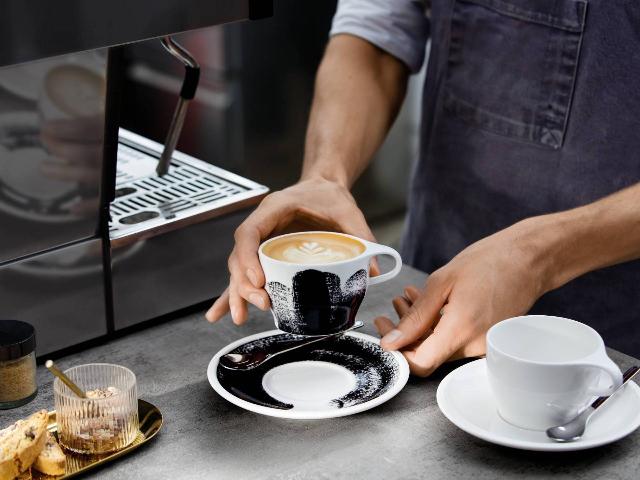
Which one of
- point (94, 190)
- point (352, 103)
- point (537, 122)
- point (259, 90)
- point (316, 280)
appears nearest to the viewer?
point (316, 280)

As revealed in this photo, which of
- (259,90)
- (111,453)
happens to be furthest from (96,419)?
(259,90)

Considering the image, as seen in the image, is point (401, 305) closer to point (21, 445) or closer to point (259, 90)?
point (21, 445)

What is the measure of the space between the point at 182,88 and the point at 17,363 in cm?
44

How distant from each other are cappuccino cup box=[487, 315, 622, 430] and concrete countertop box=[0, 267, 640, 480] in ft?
0.18

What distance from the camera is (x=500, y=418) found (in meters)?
1.12

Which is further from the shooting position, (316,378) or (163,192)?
(163,192)

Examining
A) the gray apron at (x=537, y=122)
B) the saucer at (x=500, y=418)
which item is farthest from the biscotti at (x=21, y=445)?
the gray apron at (x=537, y=122)

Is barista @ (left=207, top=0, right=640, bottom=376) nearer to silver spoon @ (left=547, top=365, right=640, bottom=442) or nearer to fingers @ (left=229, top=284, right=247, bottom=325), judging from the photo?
fingers @ (left=229, top=284, right=247, bottom=325)

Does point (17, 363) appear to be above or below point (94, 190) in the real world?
below

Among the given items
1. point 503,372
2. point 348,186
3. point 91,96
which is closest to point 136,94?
point 348,186

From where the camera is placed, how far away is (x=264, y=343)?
1.29 m

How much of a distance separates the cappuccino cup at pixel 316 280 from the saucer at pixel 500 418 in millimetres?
149

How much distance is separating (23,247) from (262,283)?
305 millimetres

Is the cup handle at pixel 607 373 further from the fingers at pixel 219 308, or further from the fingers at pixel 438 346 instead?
the fingers at pixel 219 308
